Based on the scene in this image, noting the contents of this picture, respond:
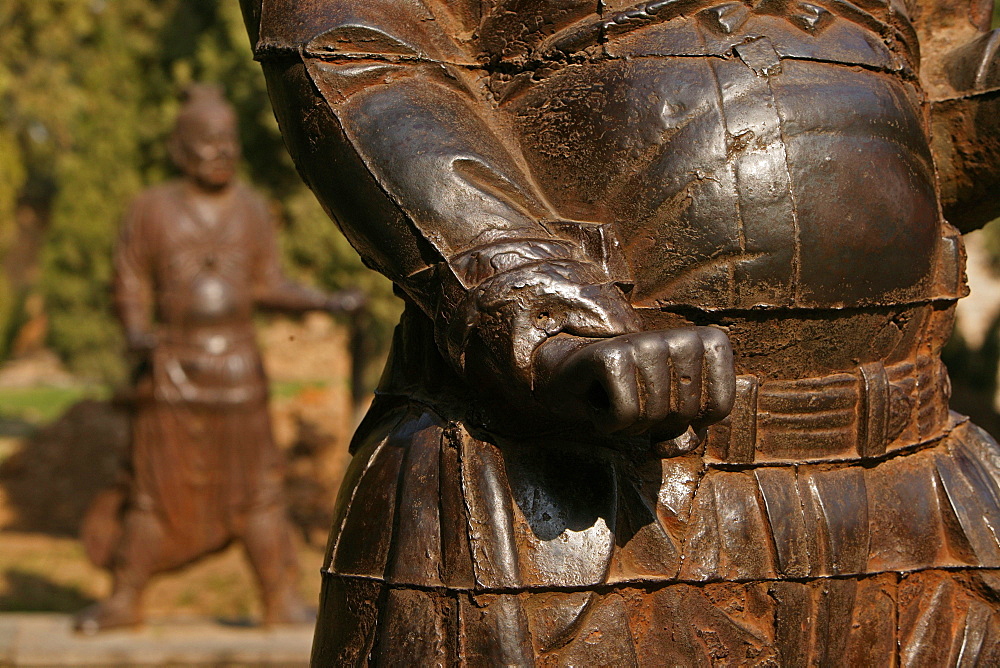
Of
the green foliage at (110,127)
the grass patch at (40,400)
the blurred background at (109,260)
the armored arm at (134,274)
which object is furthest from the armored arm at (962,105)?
the grass patch at (40,400)

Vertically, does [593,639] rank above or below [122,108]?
below

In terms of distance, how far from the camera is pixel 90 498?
35.7ft

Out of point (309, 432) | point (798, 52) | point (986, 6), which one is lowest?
point (309, 432)

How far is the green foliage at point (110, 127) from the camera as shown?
10.3 meters

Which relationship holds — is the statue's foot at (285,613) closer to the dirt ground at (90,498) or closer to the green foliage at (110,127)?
the dirt ground at (90,498)

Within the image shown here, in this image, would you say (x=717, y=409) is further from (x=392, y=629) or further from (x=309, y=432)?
(x=309, y=432)

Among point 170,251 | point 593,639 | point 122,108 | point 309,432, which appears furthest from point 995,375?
point 593,639

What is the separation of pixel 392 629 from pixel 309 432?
414 inches

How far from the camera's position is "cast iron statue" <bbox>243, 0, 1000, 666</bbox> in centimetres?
151

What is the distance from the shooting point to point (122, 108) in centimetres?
1145

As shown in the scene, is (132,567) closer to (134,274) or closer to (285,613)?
(285,613)

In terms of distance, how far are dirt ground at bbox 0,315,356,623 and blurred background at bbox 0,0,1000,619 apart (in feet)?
0.07

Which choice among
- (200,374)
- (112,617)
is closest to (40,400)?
(112,617)

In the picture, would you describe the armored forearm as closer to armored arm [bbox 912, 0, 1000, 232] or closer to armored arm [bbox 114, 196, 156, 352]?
armored arm [bbox 912, 0, 1000, 232]
